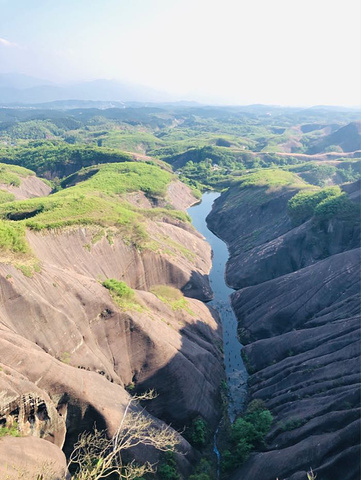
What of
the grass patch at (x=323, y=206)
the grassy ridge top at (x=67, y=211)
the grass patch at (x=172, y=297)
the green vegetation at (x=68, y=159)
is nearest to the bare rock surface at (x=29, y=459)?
the grass patch at (x=172, y=297)

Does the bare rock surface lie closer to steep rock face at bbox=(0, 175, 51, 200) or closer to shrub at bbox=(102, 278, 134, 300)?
shrub at bbox=(102, 278, 134, 300)

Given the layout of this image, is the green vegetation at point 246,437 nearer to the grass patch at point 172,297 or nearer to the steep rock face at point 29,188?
the grass patch at point 172,297

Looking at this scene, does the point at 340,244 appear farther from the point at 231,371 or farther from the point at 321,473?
the point at 321,473

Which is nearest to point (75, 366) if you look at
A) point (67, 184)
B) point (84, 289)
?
point (84, 289)

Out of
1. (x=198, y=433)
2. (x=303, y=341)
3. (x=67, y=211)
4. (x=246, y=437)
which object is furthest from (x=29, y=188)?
(x=246, y=437)

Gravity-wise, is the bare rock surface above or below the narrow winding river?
above

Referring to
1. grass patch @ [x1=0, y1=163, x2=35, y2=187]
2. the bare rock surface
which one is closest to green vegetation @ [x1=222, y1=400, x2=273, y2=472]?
the bare rock surface

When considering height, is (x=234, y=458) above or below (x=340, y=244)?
below
